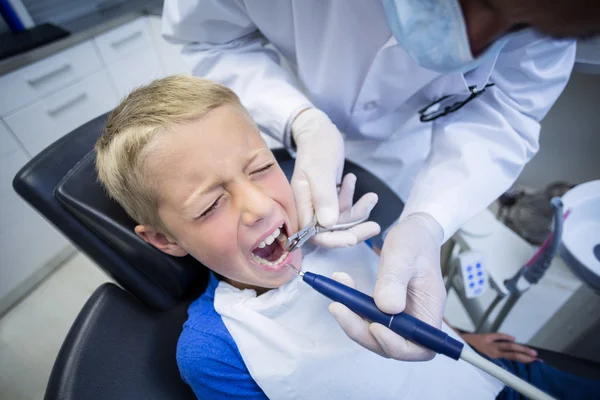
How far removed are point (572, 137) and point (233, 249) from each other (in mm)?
1743

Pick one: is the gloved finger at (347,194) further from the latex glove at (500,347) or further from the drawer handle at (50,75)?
the drawer handle at (50,75)

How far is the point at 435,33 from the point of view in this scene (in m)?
0.50

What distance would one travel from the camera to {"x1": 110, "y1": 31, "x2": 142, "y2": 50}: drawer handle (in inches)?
81.1

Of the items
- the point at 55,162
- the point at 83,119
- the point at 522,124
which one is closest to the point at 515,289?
the point at 522,124

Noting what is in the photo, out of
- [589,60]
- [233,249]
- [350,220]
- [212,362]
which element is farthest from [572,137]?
[212,362]

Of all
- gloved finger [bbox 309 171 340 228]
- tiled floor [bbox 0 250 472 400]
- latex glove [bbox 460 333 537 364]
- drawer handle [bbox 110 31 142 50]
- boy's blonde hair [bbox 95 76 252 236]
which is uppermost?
drawer handle [bbox 110 31 142 50]

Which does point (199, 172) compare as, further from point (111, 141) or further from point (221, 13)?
point (221, 13)

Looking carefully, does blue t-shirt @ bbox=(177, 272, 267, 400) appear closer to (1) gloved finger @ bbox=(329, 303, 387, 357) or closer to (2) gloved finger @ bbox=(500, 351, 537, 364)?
(1) gloved finger @ bbox=(329, 303, 387, 357)

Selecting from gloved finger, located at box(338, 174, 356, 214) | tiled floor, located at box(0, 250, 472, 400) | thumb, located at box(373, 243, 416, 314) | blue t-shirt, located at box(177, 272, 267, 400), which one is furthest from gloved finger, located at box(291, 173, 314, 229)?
tiled floor, located at box(0, 250, 472, 400)

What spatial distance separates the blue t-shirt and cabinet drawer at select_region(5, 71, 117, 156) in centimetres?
164

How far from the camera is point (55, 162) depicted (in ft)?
2.47

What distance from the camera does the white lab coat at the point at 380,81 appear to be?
81 cm

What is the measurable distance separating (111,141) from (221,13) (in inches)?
18.1

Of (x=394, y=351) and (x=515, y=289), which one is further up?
(x=394, y=351)
